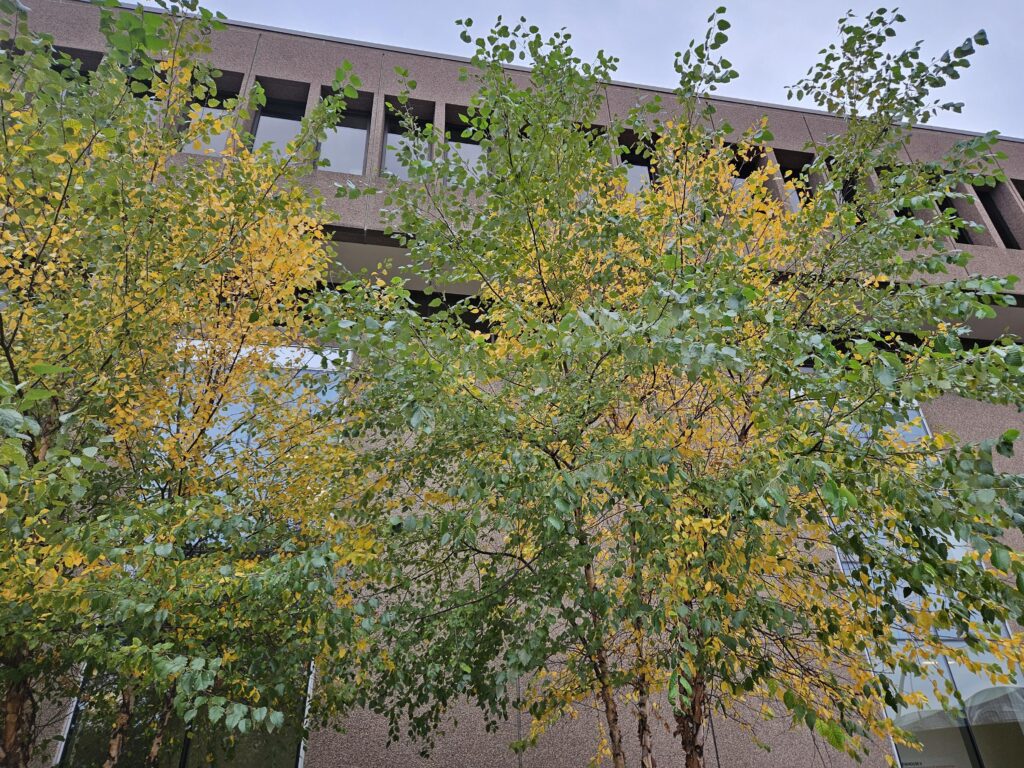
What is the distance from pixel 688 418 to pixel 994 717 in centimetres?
809

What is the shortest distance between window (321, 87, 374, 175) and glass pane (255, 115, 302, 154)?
0.81 metres

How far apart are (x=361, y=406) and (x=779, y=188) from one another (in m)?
9.88

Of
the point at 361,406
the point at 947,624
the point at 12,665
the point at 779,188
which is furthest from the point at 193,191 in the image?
the point at 779,188

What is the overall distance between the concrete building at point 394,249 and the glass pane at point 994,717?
0.05 ft

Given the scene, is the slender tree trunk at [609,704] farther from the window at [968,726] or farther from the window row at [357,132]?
the window row at [357,132]

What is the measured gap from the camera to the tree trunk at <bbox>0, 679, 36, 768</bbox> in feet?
15.7

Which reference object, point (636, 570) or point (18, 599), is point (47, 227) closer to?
point (18, 599)

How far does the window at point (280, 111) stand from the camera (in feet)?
37.7

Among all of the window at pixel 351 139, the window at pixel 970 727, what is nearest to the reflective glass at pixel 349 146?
the window at pixel 351 139

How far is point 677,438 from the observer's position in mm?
4453

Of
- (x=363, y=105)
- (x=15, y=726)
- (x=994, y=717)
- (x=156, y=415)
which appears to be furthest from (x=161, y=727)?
(x=363, y=105)

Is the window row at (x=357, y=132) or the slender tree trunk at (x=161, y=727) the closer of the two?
the slender tree trunk at (x=161, y=727)

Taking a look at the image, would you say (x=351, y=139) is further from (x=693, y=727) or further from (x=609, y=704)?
(x=693, y=727)

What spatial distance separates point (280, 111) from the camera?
12.0m
